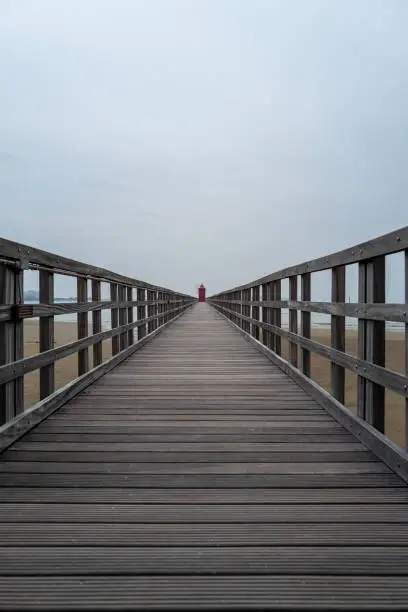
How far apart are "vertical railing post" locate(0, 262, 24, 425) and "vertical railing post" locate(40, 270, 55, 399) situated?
0.37 meters

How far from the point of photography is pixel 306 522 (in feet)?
6.03

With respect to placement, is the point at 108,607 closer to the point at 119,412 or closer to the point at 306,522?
the point at 306,522

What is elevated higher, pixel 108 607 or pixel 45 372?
pixel 45 372

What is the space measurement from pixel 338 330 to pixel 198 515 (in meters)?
1.85

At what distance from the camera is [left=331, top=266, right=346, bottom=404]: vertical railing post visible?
3314 mm

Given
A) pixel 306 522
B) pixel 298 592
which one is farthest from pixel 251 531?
pixel 298 592

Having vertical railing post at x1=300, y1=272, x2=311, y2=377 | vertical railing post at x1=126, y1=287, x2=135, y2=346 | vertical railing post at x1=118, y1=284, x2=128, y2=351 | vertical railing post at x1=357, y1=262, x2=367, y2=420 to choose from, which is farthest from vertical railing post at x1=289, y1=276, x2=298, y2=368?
vertical railing post at x1=126, y1=287, x2=135, y2=346

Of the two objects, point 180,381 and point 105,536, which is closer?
point 105,536

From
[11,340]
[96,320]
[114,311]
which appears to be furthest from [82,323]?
[11,340]

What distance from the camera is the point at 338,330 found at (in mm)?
3354

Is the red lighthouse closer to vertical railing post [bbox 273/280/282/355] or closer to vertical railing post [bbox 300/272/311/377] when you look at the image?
vertical railing post [bbox 273/280/282/355]

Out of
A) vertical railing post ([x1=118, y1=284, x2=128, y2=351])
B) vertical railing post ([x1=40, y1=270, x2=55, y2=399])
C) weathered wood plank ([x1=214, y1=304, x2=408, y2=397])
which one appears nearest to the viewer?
weathered wood plank ([x1=214, y1=304, x2=408, y2=397])

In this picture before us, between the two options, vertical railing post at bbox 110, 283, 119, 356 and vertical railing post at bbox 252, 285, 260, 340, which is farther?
vertical railing post at bbox 252, 285, 260, 340

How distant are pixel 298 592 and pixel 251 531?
0.34 m
